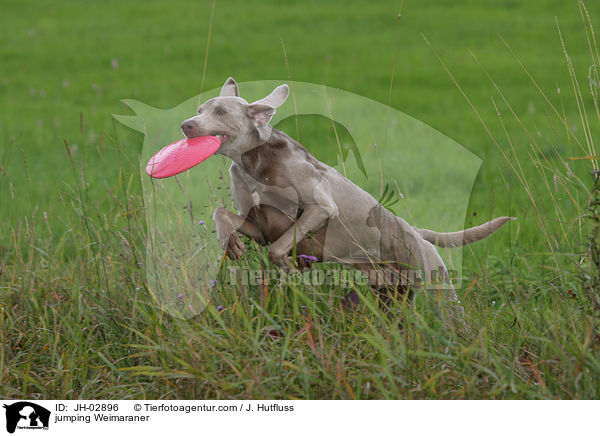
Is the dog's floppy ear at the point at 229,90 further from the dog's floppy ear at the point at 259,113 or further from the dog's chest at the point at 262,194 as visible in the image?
the dog's chest at the point at 262,194

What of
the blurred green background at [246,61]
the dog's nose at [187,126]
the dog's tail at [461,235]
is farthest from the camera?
the blurred green background at [246,61]

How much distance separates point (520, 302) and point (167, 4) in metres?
12.8

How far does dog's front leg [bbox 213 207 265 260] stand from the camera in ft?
9.34

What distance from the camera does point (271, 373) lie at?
2.88 metres

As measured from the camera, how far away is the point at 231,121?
2.70 meters

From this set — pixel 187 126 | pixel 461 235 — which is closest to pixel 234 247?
pixel 187 126

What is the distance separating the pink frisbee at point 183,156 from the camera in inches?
104

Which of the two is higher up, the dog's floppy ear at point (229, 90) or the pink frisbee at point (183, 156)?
the dog's floppy ear at point (229, 90)

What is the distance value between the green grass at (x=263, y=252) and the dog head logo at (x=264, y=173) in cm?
17

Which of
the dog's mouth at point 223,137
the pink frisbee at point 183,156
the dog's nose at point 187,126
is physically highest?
the dog's nose at point 187,126

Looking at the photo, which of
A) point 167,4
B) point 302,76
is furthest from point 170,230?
point 167,4

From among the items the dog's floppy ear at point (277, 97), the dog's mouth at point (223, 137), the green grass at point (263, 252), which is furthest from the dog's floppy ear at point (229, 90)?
the green grass at point (263, 252)
